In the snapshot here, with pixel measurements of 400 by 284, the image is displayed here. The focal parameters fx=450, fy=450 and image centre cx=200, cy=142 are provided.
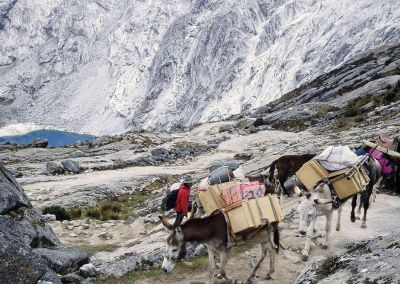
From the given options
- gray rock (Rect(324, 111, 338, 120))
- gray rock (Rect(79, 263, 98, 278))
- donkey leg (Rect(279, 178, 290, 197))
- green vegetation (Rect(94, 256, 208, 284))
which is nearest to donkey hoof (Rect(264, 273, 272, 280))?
green vegetation (Rect(94, 256, 208, 284))

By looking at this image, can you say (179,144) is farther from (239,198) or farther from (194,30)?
(194,30)

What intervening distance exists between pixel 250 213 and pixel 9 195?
613 cm

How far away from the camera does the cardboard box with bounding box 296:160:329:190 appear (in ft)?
38.5

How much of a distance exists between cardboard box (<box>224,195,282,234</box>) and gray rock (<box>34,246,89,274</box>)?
424 cm

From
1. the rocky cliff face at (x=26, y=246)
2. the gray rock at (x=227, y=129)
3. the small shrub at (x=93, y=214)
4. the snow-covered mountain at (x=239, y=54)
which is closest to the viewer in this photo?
the rocky cliff face at (x=26, y=246)

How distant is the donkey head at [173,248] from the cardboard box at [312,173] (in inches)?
162

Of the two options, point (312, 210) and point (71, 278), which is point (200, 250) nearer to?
point (312, 210)

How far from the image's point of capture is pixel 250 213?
9.84 metres

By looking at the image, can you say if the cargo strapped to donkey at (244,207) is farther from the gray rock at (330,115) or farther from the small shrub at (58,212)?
the gray rock at (330,115)

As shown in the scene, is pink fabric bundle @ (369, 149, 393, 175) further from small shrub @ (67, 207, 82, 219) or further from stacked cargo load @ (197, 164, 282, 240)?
small shrub @ (67, 207, 82, 219)

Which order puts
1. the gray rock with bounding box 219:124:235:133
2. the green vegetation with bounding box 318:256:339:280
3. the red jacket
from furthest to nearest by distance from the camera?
1. the gray rock with bounding box 219:124:235:133
2. the red jacket
3. the green vegetation with bounding box 318:256:339:280

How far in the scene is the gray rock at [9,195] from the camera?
1120 cm

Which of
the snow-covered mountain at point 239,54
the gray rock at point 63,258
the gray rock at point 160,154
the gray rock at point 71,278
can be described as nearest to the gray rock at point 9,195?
the gray rock at point 63,258

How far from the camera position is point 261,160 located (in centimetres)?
2628
